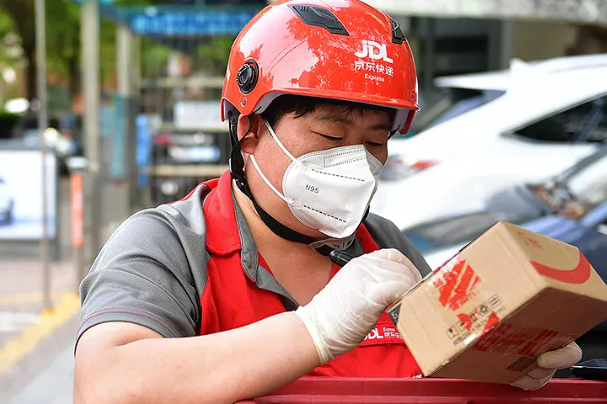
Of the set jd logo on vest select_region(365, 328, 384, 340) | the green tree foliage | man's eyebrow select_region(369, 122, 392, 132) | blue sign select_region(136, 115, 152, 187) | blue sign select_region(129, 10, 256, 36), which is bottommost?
the green tree foliage

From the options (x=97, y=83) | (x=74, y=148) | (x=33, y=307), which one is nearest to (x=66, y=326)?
(x=33, y=307)

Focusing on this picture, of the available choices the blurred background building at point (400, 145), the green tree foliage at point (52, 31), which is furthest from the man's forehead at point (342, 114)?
the green tree foliage at point (52, 31)

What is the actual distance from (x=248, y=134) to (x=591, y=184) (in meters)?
3.15

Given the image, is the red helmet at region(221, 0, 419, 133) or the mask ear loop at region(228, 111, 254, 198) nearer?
the red helmet at region(221, 0, 419, 133)

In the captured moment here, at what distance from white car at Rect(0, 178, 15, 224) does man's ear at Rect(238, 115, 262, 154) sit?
321 inches

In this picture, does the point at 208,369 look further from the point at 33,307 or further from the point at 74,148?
the point at 74,148

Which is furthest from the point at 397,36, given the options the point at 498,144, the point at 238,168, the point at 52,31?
the point at 52,31

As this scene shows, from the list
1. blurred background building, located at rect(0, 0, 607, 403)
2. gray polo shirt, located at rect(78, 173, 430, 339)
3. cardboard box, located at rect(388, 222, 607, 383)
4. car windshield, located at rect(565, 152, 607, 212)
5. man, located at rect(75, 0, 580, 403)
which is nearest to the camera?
cardboard box, located at rect(388, 222, 607, 383)

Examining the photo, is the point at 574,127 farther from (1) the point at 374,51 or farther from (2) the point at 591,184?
(1) the point at 374,51

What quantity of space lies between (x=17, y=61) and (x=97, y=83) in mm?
28796

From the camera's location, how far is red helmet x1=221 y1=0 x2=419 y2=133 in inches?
85.5

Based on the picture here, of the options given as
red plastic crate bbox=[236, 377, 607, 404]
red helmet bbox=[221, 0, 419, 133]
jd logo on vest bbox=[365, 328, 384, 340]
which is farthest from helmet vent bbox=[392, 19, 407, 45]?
red plastic crate bbox=[236, 377, 607, 404]

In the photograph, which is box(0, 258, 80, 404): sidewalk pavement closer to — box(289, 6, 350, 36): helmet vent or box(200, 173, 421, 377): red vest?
box(200, 173, 421, 377): red vest

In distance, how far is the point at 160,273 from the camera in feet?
6.47
